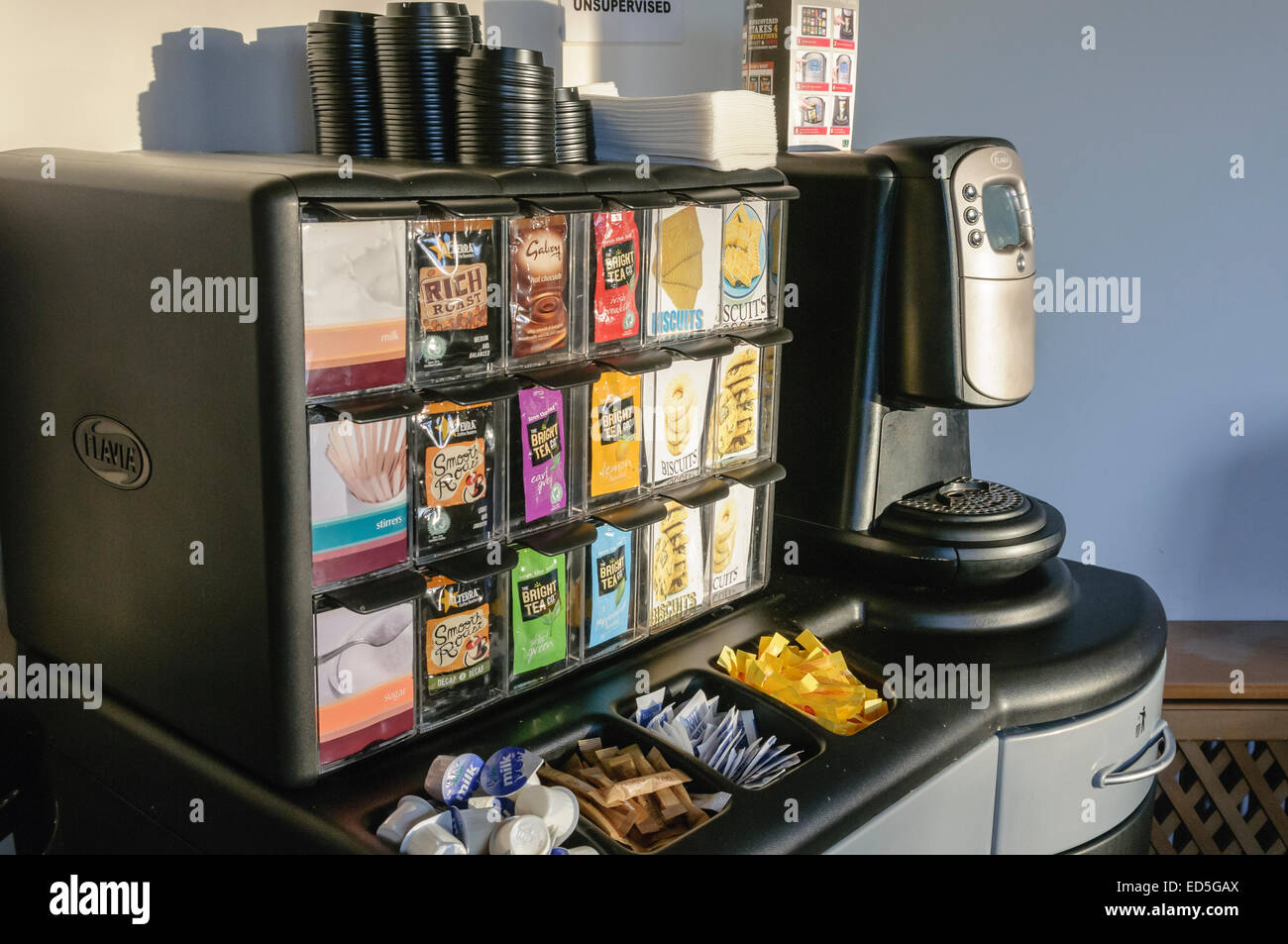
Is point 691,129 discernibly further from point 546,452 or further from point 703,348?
point 546,452

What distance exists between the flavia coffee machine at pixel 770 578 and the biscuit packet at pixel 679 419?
58mm

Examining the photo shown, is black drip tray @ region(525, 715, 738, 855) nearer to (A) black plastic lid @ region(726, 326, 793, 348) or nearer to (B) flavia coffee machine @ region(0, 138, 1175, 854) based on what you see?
(B) flavia coffee machine @ region(0, 138, 1175, 854)

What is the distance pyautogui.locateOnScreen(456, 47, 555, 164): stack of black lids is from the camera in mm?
1412

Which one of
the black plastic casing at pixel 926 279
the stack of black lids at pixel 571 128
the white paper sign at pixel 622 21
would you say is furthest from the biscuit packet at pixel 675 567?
the white paper sign at pixel 622 21

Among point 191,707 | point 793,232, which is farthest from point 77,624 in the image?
point 793,232

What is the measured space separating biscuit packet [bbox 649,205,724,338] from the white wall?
628mm

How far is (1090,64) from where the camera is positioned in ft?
8.73

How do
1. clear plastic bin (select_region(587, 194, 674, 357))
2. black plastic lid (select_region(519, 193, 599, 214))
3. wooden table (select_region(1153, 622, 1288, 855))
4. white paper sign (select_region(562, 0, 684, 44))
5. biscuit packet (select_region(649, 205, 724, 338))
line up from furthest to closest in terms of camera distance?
1. wooden table (select_region(1153, 622, 1288, 855))
2. white paper sign (select_region(562, 0, 684, 44))
3. biscuit packet (select_region(649, 205, 724, 338))
4. clear plastic bin (select_region(587, 194, 674, 357))
5. black plastic lid (select_region(519, 193, 599, 214))

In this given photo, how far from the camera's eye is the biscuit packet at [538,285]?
1370 mm

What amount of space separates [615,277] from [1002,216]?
662 millimetres

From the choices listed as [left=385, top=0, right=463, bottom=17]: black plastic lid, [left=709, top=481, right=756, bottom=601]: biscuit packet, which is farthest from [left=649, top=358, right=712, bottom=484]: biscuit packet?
[left=385, top=0, right=463, bottom=17]: black plastic lid

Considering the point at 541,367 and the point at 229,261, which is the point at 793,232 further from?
the point at 229,261

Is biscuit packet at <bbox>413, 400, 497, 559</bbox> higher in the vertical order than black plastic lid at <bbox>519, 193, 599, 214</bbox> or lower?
lower

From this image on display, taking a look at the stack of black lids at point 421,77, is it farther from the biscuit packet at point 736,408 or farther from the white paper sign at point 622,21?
the white paper sign at point 622,21
